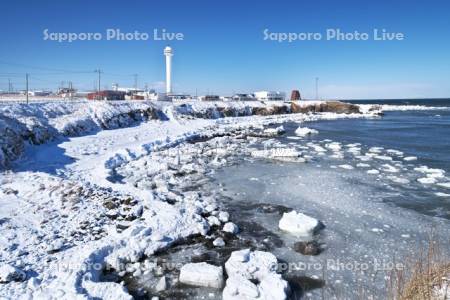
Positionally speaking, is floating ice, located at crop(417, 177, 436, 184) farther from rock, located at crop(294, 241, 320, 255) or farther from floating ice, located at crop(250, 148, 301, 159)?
rock, located at crop(294, 241, 320, 255)

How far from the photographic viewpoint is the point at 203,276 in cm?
622

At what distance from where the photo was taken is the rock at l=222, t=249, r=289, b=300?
574 centimetres

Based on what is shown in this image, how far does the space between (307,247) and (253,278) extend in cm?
180

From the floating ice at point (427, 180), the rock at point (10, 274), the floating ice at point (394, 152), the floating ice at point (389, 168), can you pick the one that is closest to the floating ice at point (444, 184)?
the floating ice at point (427, 180)

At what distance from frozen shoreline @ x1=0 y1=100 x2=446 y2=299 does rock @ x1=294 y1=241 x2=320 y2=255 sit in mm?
2172

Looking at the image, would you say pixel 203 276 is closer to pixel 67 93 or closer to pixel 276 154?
pixel 276 154

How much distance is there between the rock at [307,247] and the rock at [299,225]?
0.46 meters

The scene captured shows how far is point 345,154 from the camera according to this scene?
19406 millimetres

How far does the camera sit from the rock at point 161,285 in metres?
6.10

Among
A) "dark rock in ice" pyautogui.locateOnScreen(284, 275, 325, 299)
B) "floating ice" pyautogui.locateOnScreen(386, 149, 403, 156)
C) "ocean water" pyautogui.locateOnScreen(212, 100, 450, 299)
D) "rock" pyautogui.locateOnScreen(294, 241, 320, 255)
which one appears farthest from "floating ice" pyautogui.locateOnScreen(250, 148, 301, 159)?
"dark rock in ice" pyautogui.locateOnScreen(284, 275, 325, 299)

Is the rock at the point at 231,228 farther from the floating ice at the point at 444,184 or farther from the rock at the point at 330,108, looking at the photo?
the rock at the point at 330,108

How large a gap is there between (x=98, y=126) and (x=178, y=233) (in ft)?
59.9

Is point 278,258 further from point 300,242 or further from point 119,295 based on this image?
point 119,295

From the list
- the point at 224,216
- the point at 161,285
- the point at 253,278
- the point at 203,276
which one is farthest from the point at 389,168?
the point at 161,285
